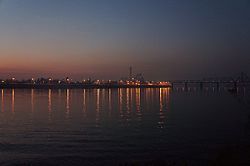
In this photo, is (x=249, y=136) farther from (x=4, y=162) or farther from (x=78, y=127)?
(x=4, y=162)

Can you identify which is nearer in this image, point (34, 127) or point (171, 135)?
point (171, 135)

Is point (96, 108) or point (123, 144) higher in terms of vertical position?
point (123, 144)

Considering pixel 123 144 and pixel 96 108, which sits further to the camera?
pixel 96 108

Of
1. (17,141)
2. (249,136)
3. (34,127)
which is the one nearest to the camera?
(17,141)

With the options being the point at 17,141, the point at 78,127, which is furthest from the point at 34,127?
the point at 17,141

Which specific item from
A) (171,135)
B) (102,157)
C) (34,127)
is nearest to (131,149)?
(102,157)

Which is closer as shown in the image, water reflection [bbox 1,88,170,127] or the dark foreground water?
the dark foreground water

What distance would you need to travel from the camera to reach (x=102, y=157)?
17.0 metres

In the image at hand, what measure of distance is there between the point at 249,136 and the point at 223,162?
10.6 meters

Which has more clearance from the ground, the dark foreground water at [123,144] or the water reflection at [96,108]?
the dark foreground water at [123,144]

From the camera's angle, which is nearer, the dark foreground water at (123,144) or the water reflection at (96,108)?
the dark foreground water at (123,144)

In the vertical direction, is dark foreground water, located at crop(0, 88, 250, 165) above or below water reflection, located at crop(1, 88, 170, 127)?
above

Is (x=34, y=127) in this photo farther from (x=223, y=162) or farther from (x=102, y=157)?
(x=223, y=162)

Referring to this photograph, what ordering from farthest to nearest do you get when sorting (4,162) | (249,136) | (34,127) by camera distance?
(34,127)
(249,136)
(4,162)
